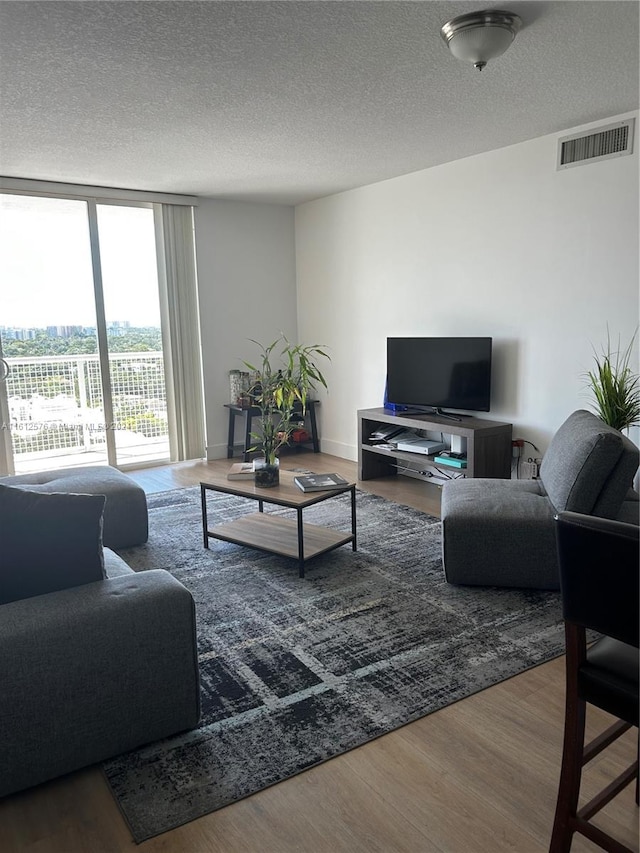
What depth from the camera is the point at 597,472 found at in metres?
2.93

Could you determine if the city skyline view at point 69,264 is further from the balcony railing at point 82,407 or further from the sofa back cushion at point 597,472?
the sofa back cushion at point 597,472

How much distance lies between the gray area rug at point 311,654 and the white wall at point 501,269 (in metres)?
1.47

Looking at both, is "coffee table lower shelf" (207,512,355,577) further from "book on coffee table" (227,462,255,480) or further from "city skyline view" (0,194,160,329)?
"city skyline view" (0,194,160,329)

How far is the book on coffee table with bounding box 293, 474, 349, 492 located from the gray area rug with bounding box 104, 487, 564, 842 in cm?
43

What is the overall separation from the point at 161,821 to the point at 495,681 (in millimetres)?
1269

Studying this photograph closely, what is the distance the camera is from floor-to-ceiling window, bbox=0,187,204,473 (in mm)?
5207

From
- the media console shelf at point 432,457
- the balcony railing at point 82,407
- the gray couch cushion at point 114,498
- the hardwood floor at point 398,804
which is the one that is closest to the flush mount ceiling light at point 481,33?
the media console shelf at point 432,457

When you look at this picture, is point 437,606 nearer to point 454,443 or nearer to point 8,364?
point 454,443

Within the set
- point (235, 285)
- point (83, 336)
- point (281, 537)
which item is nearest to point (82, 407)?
point (83, 336)

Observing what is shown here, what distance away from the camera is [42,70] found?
2805 millimetres

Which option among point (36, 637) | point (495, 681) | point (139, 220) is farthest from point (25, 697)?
point (139, 220)

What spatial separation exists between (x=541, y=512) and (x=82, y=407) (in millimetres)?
4068

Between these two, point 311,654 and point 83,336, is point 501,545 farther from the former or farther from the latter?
point 83,336

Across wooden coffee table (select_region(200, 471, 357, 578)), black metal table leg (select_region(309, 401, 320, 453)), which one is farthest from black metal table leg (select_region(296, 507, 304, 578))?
black metal table leg (select_region(309, 401, 320, 453))
